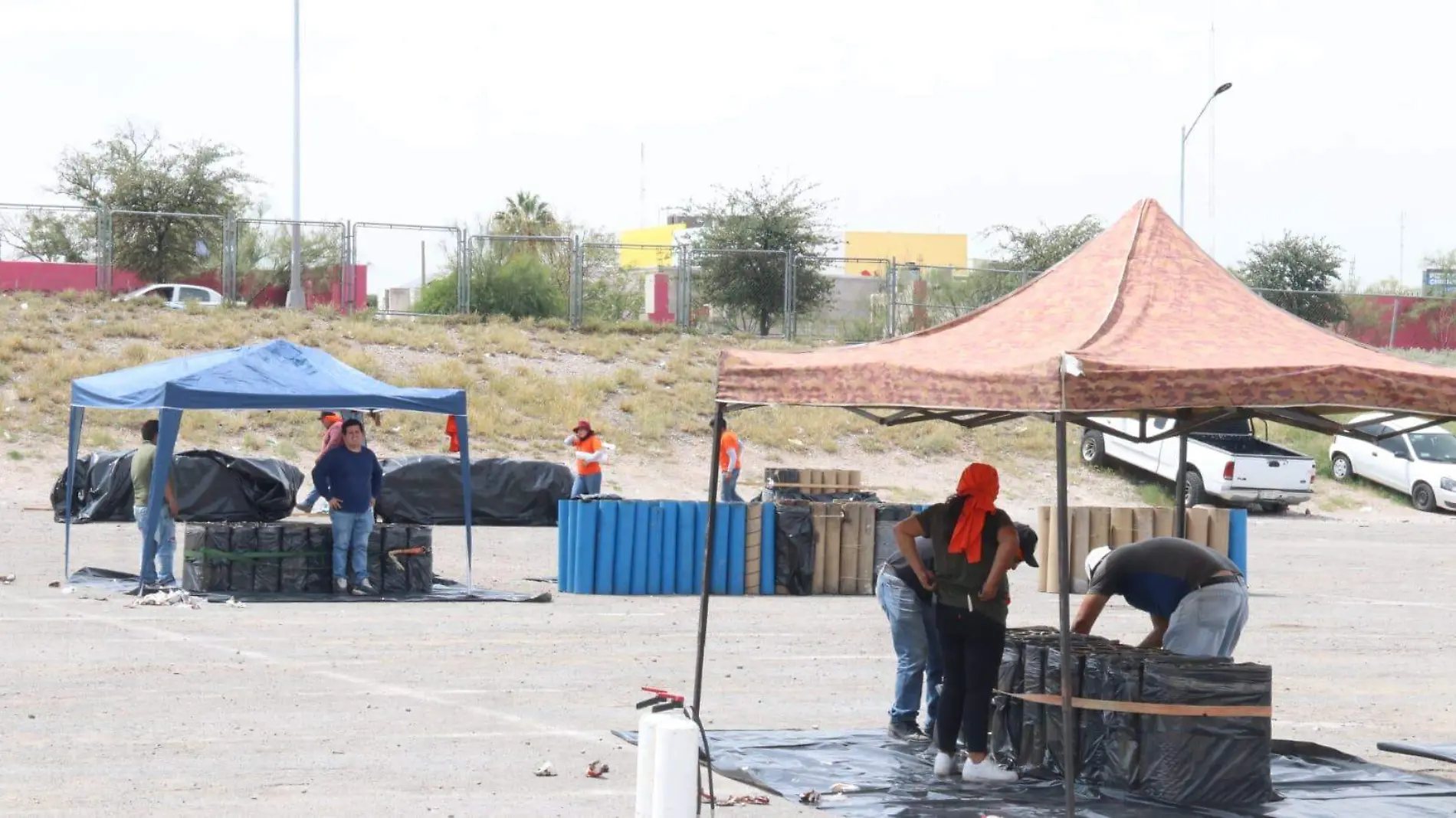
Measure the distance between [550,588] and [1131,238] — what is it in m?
10.3

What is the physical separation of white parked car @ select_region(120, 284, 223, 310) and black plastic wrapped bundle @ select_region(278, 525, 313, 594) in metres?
26.2

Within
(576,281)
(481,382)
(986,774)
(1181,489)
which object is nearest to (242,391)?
(1181,489)

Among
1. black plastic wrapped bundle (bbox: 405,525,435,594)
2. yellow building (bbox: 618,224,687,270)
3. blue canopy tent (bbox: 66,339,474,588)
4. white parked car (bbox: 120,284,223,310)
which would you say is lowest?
black plastic wrapped bundle (bbox: 405,525,435,594)

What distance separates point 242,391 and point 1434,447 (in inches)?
1144

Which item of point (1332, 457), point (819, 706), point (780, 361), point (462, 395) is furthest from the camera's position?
point (1332, 457)

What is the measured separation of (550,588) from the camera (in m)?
19.1

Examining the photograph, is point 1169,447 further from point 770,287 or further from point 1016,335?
point 1016,335

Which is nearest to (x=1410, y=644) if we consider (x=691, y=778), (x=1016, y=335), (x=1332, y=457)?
(x=1016, y=335)

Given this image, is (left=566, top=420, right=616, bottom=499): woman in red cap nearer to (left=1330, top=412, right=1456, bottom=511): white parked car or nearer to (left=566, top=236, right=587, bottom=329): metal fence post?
(left=1330, top=412, right=1456, bottom=511): white parked car

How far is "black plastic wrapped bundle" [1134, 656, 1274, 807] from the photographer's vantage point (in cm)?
857

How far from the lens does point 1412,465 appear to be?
124 feet

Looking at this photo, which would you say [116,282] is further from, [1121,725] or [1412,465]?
[1121,725]

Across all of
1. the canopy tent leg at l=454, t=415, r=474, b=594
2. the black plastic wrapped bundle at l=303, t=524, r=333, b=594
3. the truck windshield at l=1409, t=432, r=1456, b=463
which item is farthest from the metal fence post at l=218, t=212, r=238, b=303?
the truck windshield at l=1409, t=432, r=1456, b=463

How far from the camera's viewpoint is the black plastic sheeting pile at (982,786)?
8.49 metres
